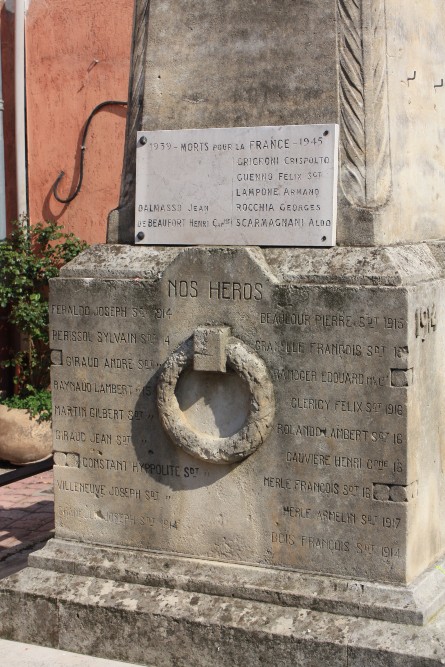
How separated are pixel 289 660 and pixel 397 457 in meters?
0.91

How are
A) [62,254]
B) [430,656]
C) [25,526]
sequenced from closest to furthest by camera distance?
[430,656], [25,526], [62,254]

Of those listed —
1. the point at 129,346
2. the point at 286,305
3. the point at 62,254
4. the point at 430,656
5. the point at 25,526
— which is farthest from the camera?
the point at 62,254

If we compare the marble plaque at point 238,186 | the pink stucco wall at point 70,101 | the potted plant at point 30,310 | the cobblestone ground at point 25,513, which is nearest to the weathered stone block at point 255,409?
the marble plaque at point 238,186

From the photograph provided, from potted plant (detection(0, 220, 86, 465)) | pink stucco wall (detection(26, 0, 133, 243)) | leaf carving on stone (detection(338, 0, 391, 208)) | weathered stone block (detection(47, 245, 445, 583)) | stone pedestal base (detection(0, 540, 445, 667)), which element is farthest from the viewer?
pink stucco wall (detection(26, 0, 133, 243))

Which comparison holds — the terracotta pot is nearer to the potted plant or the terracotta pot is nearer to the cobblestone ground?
the potted plant

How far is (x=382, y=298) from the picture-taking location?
447cm

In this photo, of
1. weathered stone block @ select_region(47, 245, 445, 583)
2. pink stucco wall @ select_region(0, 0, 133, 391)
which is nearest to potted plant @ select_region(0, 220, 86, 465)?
pink stucco wall @ select_region(0, 0, 133, 391)

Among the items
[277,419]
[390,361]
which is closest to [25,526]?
[277,419]

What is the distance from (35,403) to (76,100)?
275 cm

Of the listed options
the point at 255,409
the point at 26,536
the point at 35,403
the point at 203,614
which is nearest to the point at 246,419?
the point at 255,409

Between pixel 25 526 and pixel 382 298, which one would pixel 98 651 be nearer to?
pixel 382 298

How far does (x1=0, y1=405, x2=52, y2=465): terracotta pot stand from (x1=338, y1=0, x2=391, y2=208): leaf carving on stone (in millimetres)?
5121

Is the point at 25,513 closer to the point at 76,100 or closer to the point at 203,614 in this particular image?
the point at 203,614

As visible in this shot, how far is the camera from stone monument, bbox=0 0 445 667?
455 cm
